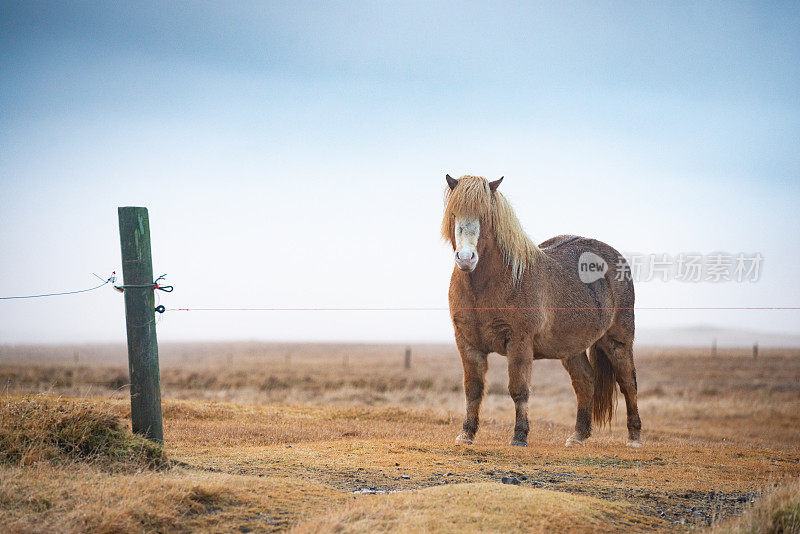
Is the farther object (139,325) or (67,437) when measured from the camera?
(139,325)

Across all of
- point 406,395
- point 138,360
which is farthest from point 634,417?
point 406,395

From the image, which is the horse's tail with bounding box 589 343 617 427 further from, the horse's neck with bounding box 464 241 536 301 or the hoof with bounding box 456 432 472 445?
the horse's neck with bounding box 464 241 536 301

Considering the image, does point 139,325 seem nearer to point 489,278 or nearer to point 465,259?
point 465,259

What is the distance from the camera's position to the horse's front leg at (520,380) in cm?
838

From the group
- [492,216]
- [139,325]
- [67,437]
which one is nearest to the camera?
[67,437]

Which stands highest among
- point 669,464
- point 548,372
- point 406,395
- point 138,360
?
point 138,360

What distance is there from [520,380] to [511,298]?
1.11 m

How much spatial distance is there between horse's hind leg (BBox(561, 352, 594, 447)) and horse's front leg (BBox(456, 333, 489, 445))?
7.09ft

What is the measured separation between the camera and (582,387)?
10562 millimetres

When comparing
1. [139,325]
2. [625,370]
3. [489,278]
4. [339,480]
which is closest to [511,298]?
[489,278]

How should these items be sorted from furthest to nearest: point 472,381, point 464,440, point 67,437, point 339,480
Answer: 1. point 472,381
2. point 464,440
3. point 339,480
4. point 67,437

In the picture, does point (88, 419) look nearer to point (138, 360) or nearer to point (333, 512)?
point (138, 360)

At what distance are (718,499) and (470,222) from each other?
160 inches

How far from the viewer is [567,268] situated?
9836 mm
